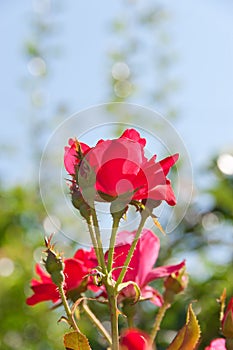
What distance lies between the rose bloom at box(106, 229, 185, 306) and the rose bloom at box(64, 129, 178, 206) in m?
0.07

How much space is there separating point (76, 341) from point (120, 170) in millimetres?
128

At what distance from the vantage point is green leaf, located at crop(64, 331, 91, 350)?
477mm

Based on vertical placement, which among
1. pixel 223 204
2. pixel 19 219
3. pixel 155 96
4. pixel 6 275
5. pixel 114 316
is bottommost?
pixel 114 316

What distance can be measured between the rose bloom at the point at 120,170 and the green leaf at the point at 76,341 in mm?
101

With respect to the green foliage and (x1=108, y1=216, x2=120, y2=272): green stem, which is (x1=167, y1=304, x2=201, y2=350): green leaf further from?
the green foliage

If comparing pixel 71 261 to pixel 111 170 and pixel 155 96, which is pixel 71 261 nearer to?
pixel 111 170

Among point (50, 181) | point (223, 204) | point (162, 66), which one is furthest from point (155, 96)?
point (223, 204)

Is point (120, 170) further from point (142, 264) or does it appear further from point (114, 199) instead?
point (142, 264)

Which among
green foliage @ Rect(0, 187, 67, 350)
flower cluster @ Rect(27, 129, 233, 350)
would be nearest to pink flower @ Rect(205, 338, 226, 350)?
flower cluster @ Rect(27, 129, 233, 350)

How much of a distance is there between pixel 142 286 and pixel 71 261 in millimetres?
78

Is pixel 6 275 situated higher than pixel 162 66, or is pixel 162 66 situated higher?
pixel 162 66

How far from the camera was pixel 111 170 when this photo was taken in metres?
0.52

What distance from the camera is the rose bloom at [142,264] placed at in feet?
1.90

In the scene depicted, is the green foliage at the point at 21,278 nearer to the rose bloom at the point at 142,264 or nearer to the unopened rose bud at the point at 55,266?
the rose bloom at the point at 142,264
